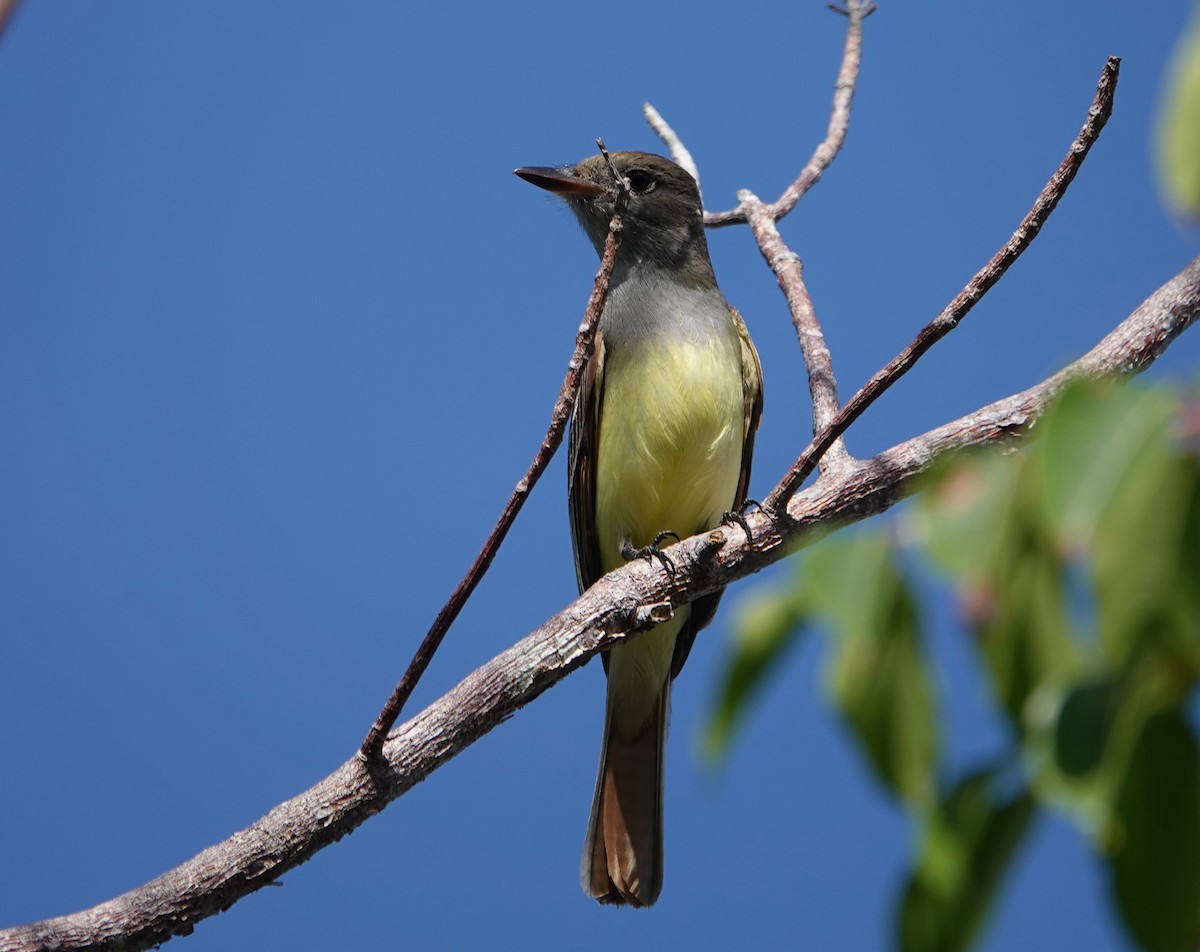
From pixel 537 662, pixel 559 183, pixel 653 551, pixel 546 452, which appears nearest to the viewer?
pixel 546 452

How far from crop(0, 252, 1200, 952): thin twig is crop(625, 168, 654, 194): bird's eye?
2.39m

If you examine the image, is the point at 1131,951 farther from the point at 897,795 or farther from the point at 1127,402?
the point at 1127,402

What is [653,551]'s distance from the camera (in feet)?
14.3

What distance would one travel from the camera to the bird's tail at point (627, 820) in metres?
5.08

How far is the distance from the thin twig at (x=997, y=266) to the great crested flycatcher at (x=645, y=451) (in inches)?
60.5

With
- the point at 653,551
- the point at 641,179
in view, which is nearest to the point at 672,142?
the point at 641,179

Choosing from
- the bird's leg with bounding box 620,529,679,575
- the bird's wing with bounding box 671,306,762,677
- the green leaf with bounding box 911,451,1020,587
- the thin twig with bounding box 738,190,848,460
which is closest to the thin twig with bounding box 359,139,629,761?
the bird's leg with bounding box 620,529,679,575

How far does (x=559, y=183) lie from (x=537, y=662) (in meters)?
2.72

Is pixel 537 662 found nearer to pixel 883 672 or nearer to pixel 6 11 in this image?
pixel 6 11

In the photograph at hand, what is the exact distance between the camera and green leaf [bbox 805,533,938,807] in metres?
1.24

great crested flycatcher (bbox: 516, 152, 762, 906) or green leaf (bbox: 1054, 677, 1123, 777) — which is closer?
green leaf (bbox: 1054, 677, 1123, 777)

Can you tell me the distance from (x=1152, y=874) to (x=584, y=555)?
4.50 metres

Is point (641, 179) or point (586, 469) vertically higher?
point (641, 179)

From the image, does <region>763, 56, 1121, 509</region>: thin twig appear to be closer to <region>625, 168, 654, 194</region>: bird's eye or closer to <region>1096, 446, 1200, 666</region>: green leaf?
<region>1096, 446, 1200, 666</region>: green leaf
